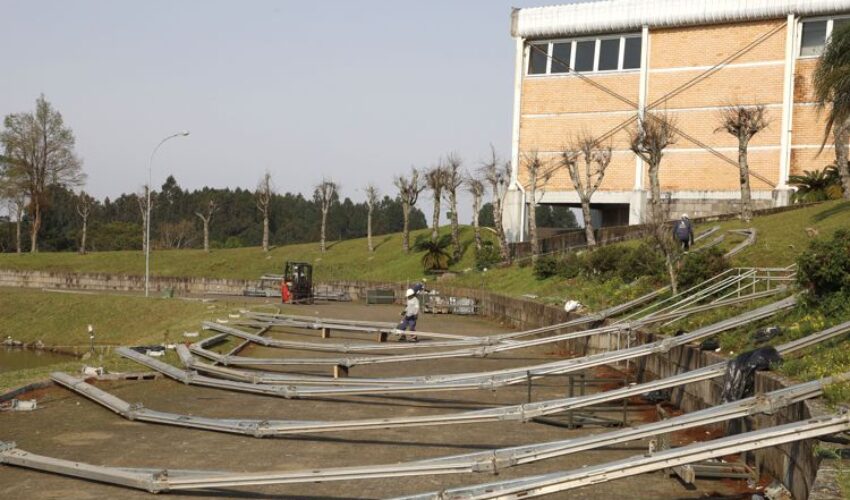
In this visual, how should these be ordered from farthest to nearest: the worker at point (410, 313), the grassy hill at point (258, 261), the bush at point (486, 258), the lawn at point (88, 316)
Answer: the grassy hill at point (258, 261) < the bush at point (486, 258) < the lawn at point (88, 316) < the worker at point (410, 313)

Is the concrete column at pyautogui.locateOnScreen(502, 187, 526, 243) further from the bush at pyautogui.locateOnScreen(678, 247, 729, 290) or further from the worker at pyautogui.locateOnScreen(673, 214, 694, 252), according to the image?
the bush at pyautogui.locateOnScreen(678, 247, 729, 290)

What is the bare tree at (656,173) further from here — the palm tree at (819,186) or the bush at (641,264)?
the palm tree at (819,186)

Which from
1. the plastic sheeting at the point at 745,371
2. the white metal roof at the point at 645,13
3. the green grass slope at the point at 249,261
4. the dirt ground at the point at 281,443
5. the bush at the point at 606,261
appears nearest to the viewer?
the dirt ground at the point at 281,443

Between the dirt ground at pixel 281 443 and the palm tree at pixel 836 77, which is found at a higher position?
the palm tree at pixel 836 77

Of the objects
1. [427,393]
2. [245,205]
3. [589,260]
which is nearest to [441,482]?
[427,393]

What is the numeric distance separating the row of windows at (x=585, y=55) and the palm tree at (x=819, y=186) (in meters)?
12.8

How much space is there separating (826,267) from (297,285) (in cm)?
3637

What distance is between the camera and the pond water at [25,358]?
126 ft

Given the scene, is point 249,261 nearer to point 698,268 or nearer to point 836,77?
point 698,268

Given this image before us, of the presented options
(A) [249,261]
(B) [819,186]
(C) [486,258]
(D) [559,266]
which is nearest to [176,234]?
(A) [249,261]

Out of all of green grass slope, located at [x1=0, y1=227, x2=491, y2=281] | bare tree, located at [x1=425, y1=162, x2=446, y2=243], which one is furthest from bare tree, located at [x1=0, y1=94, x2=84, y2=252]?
bare tree, located at [x1=425, y1=162, x2=446, y2=243]

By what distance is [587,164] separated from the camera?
50781 mm

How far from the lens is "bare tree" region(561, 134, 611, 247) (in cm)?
5038

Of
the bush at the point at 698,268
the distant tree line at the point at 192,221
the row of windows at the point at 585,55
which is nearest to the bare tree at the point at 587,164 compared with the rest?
the row of windows at the point at 585,55
